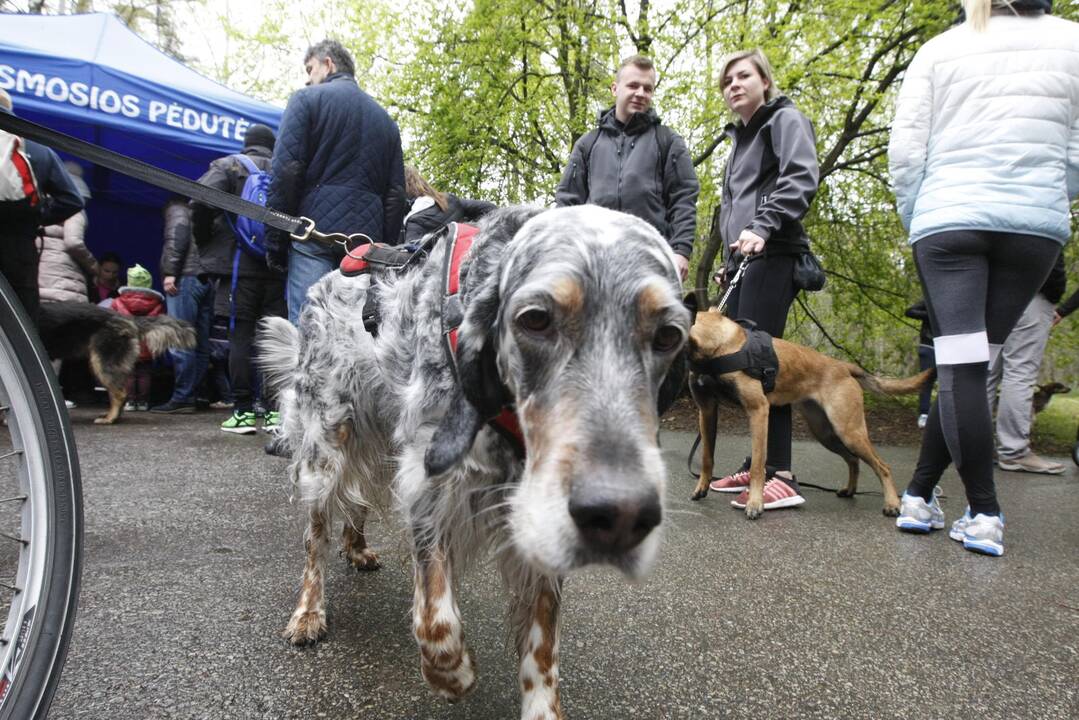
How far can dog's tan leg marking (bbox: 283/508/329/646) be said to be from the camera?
2.09m

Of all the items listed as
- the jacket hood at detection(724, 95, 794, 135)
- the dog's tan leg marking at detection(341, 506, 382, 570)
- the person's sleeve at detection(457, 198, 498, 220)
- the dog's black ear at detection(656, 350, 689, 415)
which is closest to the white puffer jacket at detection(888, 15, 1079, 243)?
the jacket hood at detection(724, 95, 794, 135)

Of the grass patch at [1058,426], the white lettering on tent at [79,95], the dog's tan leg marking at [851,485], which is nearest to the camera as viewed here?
the dog's tan leg marking at [851,485]

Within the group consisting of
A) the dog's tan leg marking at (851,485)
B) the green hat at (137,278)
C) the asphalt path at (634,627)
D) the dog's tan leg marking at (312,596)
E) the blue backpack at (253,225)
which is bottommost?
the dog's tan leg marking at (851,485)

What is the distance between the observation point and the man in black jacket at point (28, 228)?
140 inches

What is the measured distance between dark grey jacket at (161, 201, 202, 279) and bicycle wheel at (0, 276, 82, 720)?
5837 mm

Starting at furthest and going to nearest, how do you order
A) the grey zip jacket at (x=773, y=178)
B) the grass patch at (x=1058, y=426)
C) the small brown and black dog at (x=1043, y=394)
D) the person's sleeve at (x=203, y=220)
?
the grass patch at (x=1058, y=426) < the small brown and black dog at (x=1043, y=394) < the person's sleeve at (x=203, y=220) < the grey zip jacket at (x=773, y=178)

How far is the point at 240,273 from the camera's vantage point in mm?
5328

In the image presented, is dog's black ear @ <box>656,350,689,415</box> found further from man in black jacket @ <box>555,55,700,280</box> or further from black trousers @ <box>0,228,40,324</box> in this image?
black trousers @ <box>0,228,40,324</box>

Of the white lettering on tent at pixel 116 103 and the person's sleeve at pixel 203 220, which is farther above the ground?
the white lettering on tent at pixel 116 103

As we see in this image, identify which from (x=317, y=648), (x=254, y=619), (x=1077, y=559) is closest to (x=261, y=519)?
(x=254, y=619)

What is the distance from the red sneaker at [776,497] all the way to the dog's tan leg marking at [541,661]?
8.52ft

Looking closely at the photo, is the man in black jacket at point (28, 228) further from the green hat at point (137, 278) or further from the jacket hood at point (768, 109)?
the jacket hood at point (768, 109)

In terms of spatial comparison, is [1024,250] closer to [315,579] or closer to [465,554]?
[465,554]

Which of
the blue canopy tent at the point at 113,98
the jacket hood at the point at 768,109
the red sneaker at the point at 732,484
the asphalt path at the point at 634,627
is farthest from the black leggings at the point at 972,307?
the blue canopy tent at the point at 113,98
